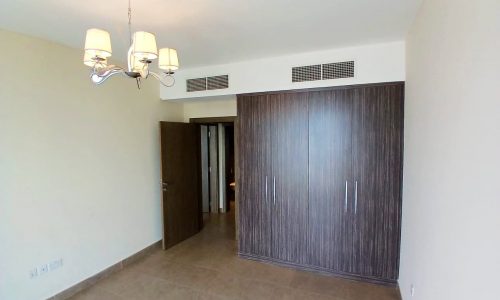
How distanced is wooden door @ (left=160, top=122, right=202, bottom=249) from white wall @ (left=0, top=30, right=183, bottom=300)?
0.90 ft

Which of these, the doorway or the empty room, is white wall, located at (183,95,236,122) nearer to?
the empty room

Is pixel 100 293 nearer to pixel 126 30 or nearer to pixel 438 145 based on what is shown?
pixel 126 30

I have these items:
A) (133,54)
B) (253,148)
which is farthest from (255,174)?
(133,54)

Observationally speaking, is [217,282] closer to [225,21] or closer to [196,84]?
[196,84]

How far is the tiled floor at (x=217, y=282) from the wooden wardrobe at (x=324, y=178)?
180 mm

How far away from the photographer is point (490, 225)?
901 mm

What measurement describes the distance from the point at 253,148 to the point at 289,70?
1.05 m

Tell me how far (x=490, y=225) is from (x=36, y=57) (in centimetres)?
341

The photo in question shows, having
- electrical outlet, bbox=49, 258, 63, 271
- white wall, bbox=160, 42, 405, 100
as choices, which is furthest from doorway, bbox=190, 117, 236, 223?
electrical outlet, bbox=49, 258, 63, 271

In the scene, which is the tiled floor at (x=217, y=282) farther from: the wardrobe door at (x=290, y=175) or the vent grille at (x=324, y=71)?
the vent grille at (x=324, y=71)

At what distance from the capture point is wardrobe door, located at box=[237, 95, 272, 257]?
133 inches

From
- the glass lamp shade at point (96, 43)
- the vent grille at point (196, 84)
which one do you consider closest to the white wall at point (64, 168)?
the vent grille at point (196, 84)

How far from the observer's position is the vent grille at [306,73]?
3029mm

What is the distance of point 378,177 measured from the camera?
2861 mm
